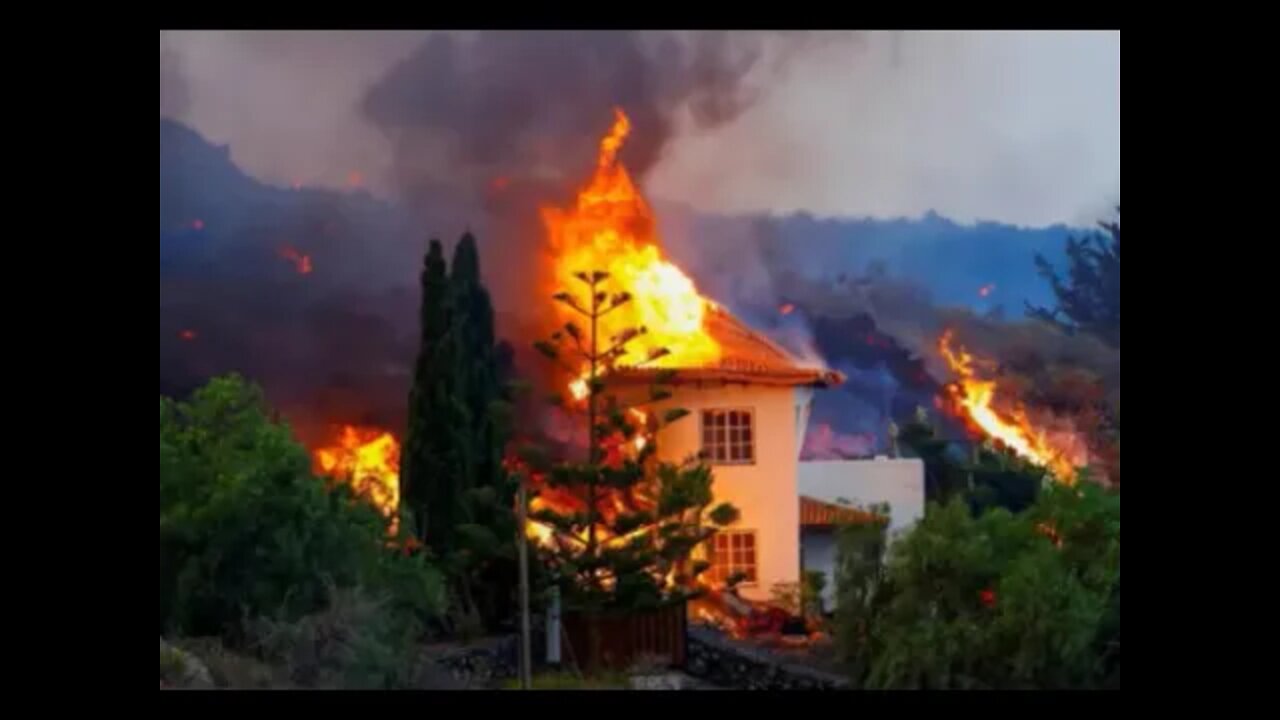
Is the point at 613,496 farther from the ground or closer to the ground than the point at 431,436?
closer to the ground

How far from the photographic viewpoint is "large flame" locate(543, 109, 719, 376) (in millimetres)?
9844

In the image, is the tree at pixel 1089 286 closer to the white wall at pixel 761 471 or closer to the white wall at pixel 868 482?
the white wall at pixel 868 482

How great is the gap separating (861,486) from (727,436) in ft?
2.74

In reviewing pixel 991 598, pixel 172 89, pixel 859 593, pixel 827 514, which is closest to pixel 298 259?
pixel 172 89

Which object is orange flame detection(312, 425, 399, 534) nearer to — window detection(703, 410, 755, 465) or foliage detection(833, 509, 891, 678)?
window detection(703, 410, 755, 465)

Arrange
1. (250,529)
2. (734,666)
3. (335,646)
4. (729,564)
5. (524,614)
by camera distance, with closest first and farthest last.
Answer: (335,646) → (250,529) → (524,614) → (734,666) → (729,564)

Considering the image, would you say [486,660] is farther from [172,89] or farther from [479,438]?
[172,89]

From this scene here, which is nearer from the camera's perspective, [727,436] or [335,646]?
[335,646]

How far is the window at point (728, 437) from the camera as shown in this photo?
32.6ft

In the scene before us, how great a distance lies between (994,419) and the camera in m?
9.95
